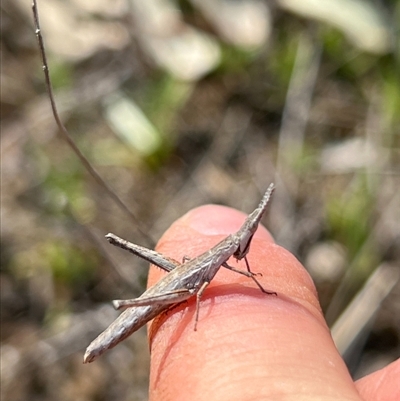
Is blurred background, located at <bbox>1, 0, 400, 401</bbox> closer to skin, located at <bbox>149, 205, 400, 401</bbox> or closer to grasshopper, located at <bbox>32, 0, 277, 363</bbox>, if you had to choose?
grasshopper, located at <bbox>32, 0, 277, 363</bbox>

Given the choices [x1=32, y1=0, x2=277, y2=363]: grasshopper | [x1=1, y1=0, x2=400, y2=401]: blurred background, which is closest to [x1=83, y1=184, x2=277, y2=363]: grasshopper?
[x1=32, y1=0, x2=277, y2=363]: grasshopper

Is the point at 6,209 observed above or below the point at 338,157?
below

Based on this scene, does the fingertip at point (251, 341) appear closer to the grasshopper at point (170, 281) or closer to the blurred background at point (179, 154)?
the grasshopper at point (170, 281)

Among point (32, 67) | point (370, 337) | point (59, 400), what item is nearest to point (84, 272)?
point (59, 400)

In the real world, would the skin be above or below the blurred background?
above

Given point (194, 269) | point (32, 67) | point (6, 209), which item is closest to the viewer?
point (194, 269)

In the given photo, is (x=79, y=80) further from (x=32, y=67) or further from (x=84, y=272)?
(x=84, y=272)

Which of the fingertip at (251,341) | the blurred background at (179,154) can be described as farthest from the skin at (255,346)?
the blurred background at (179,154)
